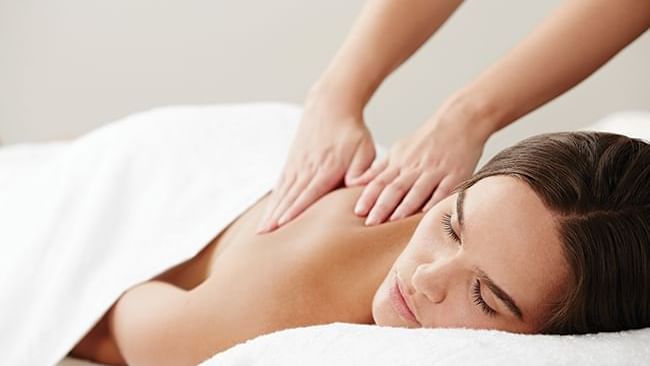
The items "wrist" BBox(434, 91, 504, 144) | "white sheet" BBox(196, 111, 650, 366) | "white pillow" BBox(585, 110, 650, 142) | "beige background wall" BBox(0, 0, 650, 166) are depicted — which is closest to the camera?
"white sheet" BBox(196, 111, 650, 366)

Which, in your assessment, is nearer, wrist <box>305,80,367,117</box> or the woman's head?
the woman's head

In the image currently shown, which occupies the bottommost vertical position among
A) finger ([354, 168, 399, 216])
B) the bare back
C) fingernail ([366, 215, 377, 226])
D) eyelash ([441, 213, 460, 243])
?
the bare back

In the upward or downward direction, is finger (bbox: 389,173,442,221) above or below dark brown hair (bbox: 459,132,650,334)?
below

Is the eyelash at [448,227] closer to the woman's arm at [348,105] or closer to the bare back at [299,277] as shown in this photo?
the bare back at [299,277]

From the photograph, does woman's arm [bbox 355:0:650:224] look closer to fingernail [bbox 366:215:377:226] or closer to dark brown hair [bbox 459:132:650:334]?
fingernail [bbox 366:215:377:226]

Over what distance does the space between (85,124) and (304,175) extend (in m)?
1.71

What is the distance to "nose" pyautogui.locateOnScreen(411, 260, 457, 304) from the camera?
3.84ft

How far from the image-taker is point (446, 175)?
1485 mm

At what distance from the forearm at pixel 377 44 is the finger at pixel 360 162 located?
11cm

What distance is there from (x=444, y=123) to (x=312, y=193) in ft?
0.73

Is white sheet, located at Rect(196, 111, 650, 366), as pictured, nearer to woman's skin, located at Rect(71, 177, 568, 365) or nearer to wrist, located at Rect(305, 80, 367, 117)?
woman's skin, located at Rect(71, 177, 568, 365)

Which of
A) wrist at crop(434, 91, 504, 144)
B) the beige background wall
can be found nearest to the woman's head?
wrist at crop(434, 91, 504, 144)

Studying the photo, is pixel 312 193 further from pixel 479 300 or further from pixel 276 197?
pixel 479 300

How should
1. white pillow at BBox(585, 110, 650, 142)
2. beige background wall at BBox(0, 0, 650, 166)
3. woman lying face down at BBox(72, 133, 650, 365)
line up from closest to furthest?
woman lying face down at BBox(72, 133, 650, 365) < white pillow at BBox(585, 110, 650, 142) < beige background wall at BBox(0, 0, 650, 166)
